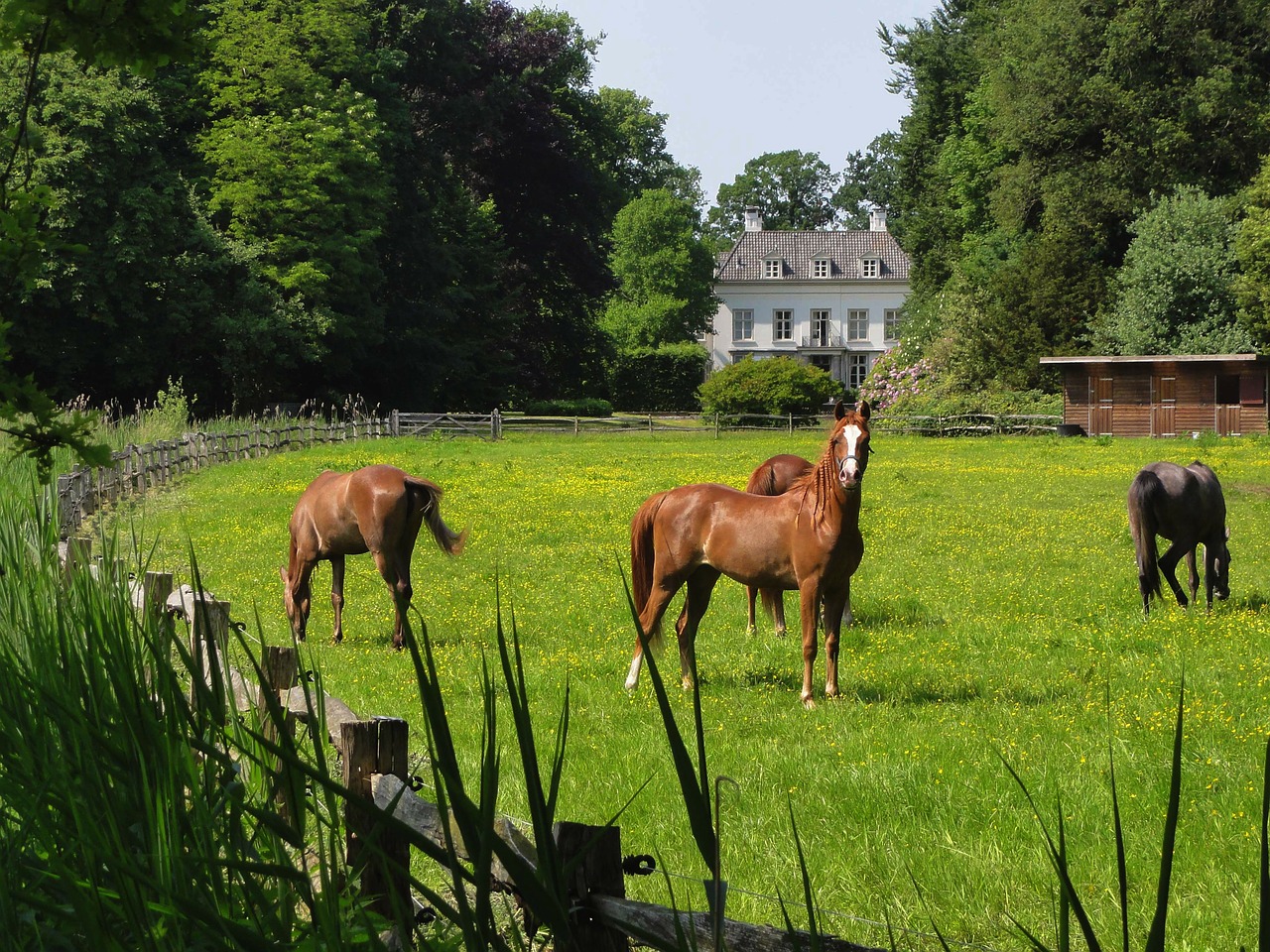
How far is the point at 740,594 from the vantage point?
543 inches

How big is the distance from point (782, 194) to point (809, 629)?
118 metres

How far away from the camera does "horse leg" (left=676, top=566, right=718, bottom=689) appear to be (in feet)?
29.5

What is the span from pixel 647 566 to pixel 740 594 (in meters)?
4.08

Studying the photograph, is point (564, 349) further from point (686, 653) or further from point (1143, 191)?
point (686, 653)

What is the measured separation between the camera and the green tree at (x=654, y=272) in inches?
3206

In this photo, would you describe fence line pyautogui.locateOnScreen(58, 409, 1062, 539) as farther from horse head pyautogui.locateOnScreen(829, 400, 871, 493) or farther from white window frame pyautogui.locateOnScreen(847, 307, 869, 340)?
white window frame pyautogui.locateOnScreen(847, 307, 869, 340)

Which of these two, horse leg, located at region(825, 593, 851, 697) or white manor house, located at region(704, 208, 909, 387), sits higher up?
white manor house, located at region(704, 208, 909, 387)

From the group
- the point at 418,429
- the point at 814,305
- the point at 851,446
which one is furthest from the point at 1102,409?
the point at 814,305

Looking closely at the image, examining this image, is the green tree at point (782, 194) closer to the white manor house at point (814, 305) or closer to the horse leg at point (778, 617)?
the white manor house at point (814, 305)

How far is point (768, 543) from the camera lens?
9352mm

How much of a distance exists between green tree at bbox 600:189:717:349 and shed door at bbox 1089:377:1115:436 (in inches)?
1459

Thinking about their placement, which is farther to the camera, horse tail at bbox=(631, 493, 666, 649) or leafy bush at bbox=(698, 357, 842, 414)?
leafy bush at bbox=(698, 357, 842, 414)

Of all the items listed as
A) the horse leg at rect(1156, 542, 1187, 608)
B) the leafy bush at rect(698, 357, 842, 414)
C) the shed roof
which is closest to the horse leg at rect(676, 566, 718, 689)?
the horse leg at rect(1156, 542, 1187, 608)

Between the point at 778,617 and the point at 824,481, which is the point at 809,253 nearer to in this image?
the point at 778,617
